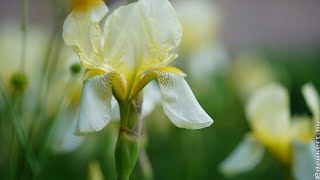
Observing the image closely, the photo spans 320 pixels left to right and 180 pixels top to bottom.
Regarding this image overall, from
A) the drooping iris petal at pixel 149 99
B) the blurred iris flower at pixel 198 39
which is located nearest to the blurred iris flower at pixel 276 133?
the drooping iris petal at pixel 149 99

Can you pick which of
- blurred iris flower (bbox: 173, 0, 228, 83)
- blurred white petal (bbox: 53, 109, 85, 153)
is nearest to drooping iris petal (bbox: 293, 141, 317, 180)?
blurred white petal (bbox: 53, 109, 85, 153)

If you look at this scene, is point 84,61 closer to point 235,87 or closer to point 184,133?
point 184,133

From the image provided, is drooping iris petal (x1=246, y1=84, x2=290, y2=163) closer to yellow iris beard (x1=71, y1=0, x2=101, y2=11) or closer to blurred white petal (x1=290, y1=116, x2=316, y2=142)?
blurred white petal (x1=290, y1=116, x2=316, y2=142)

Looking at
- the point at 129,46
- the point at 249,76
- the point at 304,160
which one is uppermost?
the point at 129,46

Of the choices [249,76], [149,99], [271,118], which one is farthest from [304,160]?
[249,76]

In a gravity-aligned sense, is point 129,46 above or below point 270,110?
above

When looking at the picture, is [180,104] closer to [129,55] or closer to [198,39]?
[129,55]
